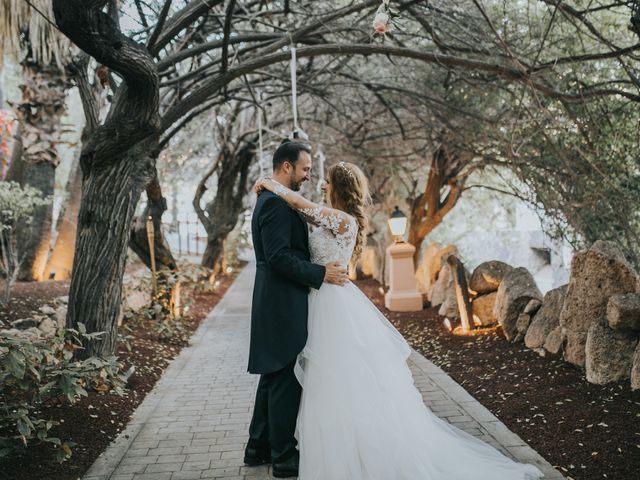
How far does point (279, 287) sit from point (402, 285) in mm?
8279

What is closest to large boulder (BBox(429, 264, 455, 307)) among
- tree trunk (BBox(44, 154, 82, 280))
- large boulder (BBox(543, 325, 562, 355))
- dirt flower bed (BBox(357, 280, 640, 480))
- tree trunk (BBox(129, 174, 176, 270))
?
dirt flower bed (BBox(357, 280, 640, 480))

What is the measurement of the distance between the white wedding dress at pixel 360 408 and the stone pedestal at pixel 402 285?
7583mm

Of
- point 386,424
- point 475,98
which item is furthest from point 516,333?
point 475,98

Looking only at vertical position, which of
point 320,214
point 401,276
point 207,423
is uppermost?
point 320,214

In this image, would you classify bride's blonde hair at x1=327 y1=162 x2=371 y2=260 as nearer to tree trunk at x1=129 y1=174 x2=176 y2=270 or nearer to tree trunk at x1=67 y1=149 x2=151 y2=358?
tree trunk at x1=67 y1=149 x2=151 y2=358

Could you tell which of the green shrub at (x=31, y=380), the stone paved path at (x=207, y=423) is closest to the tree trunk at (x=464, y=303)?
the stone paved path at (x=207, y=423)

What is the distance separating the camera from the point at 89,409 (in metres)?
5.03

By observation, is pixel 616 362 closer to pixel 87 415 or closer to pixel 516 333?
pixel 516 333

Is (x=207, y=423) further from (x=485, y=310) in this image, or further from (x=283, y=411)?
(x=485, y=310)

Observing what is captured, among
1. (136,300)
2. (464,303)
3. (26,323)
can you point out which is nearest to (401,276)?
(464,303)

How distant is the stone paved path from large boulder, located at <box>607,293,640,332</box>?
1445mm

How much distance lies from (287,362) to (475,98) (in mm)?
8064

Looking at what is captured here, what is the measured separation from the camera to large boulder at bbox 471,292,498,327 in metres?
8.34

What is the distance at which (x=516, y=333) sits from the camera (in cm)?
709
